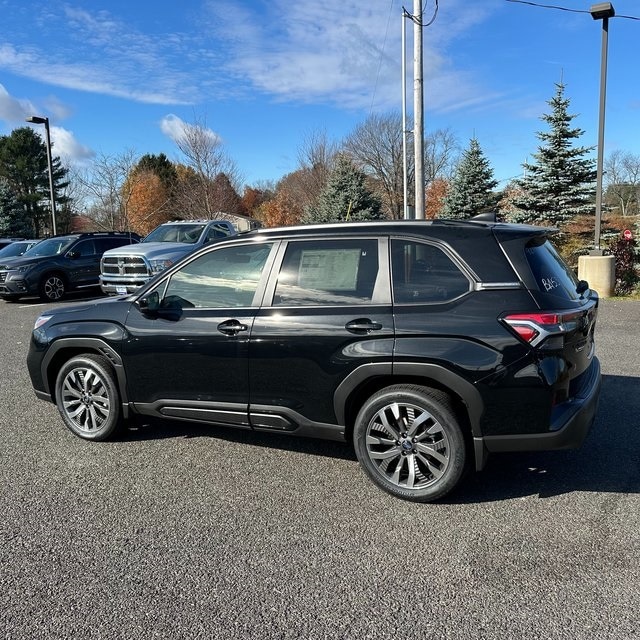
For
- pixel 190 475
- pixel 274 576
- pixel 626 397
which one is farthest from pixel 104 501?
pixel 626 397

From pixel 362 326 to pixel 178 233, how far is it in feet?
37.3

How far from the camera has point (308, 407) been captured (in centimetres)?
377

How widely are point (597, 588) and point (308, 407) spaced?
192 centimetres

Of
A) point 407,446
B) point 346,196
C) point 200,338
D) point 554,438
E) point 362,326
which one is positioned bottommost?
point 407,446

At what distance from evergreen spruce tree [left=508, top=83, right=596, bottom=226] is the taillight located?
19063 mm

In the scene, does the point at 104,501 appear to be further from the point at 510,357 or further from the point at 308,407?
the point at 510,357

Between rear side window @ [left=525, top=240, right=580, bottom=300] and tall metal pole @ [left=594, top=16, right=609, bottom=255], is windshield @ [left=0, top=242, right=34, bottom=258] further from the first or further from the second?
rear side window @ [left=525, top=240, right=580, bottom=300]

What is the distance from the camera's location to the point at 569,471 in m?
3.92

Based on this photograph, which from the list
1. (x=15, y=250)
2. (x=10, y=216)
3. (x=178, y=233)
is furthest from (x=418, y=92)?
(x=10, y=216)

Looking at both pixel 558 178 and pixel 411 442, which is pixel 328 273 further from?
pixel 558 178

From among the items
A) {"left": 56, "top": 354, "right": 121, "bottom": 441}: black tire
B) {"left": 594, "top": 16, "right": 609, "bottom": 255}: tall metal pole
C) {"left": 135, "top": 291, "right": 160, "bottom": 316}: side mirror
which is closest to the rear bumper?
{"left": 135, "top": 291, "right": 160, "bottom": 316}: side mirror

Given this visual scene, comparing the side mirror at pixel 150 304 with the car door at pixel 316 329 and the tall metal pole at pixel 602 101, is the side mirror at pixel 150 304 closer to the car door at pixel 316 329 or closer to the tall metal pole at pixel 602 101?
the car door at pixel 316 329

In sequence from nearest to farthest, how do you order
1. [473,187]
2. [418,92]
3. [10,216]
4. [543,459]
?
[543,459] → [418,92] → [473,187] → [10,216]

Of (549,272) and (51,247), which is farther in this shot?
(51,247)
